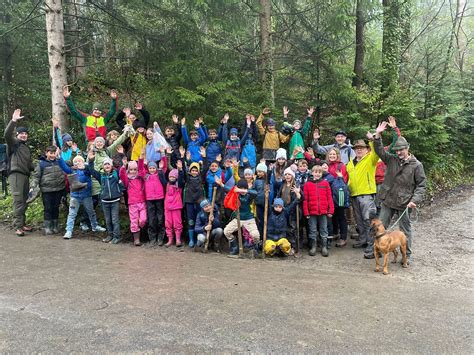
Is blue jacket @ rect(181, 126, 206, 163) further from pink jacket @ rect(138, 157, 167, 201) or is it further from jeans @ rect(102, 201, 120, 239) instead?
jeans @ rect(102, 201, 120, 239)

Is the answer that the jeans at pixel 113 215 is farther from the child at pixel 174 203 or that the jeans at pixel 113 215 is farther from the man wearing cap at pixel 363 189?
the man wearing cap at pixel 363 189

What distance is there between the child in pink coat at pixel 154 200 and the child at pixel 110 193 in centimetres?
66

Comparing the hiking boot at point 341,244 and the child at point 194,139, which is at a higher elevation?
the child at point 194,139

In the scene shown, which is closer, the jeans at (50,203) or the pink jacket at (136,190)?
the pink jacket at (136,190)

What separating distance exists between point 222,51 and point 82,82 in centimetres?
796

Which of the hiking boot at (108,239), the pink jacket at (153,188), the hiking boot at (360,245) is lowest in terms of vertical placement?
the hiking boot at (360,245)

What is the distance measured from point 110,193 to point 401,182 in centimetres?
623

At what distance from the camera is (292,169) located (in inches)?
333

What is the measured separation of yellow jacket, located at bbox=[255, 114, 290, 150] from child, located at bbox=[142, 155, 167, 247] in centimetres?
277

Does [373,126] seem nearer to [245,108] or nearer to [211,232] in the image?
[245,108]

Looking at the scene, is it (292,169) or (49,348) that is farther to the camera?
(292,169)

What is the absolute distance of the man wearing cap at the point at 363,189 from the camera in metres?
7.98

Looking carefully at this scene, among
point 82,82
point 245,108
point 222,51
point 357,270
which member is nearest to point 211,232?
point 357,270

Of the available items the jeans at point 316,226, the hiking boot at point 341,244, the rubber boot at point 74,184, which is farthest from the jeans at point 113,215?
the hiking boot at point 341,244
